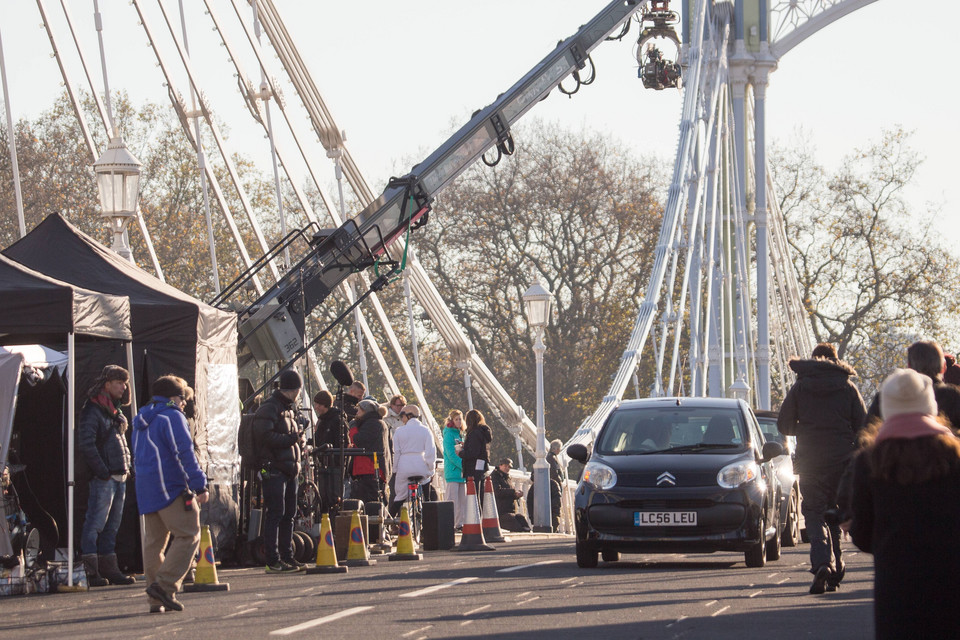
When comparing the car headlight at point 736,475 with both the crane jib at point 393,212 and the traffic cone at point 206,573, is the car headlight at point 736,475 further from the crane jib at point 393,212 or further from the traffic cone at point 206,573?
the crane jib at point 393,212

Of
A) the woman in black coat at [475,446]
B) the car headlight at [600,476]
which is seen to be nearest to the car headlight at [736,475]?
the car headlight at [600,476]

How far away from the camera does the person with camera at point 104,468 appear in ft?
44.2

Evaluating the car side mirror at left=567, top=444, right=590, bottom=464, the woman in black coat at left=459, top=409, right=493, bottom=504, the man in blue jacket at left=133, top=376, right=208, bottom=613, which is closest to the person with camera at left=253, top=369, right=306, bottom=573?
the car side mirror at left=567, top=444, right=590, bottom=464

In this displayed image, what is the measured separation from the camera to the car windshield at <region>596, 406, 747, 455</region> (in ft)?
49.4

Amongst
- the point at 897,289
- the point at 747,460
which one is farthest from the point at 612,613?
the point at 897,289

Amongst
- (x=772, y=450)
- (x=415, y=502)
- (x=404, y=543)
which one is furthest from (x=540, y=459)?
(x=772, y=450)

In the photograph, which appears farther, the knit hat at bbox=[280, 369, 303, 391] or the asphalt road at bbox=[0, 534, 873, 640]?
the knit hat at bbox=[280, 369, 303, 391]

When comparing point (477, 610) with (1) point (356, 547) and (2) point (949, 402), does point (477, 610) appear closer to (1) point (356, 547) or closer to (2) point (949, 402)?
(2) point (949, 402)

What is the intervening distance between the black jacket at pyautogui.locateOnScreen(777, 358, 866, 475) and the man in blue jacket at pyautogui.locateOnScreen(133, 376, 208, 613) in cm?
393

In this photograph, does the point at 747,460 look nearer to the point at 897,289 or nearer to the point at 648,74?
the point at 648,74

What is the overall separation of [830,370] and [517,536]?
11553 mm

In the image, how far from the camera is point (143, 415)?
11.7 m

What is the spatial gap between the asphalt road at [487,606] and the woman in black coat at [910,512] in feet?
12.3

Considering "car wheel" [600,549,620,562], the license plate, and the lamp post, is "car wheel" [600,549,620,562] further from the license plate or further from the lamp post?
the lamp post
